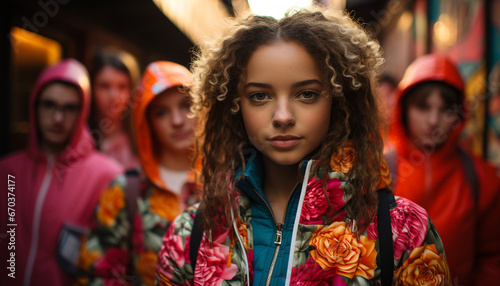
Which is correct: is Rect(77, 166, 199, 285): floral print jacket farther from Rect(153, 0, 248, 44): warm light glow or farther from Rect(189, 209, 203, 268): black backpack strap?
Answer: Rect(153, 0, 248, 44): warm light glow

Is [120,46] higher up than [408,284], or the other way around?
[120,46]

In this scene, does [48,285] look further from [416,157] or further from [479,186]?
[479,186]

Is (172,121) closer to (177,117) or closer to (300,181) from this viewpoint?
(177,117)

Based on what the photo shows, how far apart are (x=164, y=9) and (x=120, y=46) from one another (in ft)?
3.48

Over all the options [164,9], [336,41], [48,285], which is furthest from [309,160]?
[164,9]

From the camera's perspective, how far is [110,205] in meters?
2.30

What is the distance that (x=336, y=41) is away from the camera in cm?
132

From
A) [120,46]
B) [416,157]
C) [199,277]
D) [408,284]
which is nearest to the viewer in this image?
[408,284]

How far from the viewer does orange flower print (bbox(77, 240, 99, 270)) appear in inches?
87.9

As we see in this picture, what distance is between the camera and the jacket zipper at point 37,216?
249 centimetres

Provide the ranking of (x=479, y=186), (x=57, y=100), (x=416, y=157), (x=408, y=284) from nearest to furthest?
(x=408, y=284)
(x=479, y=186)
(x=416, y=157)
(x=57, y=100)

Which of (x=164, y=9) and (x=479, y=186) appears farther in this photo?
(x=164, y=9)

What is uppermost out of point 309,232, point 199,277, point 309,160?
point 309,160

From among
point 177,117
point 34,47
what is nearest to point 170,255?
point 177,117
